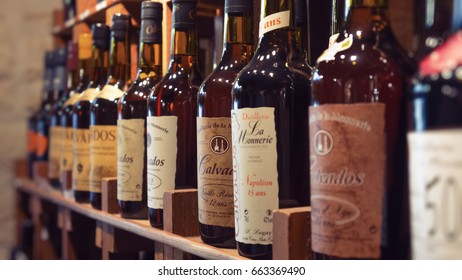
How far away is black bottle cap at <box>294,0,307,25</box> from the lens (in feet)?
2.39

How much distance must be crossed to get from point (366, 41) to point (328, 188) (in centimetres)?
13

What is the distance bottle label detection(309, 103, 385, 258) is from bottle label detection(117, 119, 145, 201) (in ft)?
1.47

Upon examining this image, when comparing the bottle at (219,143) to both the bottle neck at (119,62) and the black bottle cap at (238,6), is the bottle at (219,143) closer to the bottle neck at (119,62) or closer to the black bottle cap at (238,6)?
the black bottle cap at (238,6)

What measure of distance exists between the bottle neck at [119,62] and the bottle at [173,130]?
0.27 metres

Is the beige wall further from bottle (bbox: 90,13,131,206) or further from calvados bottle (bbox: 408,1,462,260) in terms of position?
calvados bottle (bbox: 408,1,462,260)

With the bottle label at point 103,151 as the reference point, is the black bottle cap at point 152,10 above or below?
above

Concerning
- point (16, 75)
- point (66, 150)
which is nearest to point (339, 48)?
point (66, 150)

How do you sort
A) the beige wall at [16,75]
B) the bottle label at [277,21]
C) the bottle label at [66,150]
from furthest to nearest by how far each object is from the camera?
the beige wall at [16,75]
the bottle label at [66,150]
the bottle label at [277,21]

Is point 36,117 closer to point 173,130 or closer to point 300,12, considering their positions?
point 173,130

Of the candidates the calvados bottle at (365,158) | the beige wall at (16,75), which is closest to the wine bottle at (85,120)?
the calvados bottle at (365,158)

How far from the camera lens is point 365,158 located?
0.46 m

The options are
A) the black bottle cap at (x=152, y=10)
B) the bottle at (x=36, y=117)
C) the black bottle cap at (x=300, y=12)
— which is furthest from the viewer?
the bottle at (x=36, y=117)

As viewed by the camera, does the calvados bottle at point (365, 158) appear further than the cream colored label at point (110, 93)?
No

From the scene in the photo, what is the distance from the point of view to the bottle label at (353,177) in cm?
46
